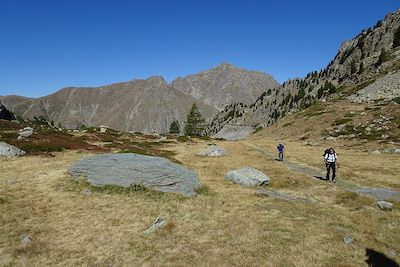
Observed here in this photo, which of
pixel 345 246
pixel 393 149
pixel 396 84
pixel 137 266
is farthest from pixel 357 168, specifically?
pixel 396 84

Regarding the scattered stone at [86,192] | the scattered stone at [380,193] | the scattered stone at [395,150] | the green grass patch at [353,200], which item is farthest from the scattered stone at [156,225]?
the scattered stone at [395,150]

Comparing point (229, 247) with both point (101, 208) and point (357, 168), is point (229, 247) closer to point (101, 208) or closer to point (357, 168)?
point (101, 208)

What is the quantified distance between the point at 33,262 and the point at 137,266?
486 cm

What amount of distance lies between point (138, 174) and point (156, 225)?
32.4 ft

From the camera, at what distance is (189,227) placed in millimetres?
19984

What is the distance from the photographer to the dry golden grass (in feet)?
52.7

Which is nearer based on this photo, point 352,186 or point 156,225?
point 156,225

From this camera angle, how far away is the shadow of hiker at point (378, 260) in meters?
14.6

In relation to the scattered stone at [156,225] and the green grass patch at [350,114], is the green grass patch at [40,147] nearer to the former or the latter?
the scattered stone at [156,225]

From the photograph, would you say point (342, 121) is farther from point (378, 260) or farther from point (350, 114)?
point (378, 260)

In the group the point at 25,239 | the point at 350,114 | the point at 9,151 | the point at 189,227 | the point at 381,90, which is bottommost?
the point at 25,239

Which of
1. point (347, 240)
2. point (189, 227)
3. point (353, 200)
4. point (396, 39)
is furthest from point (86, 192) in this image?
point (396, 39)

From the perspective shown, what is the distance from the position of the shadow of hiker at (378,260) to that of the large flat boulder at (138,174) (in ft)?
45.4

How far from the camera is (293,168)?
39344mm
